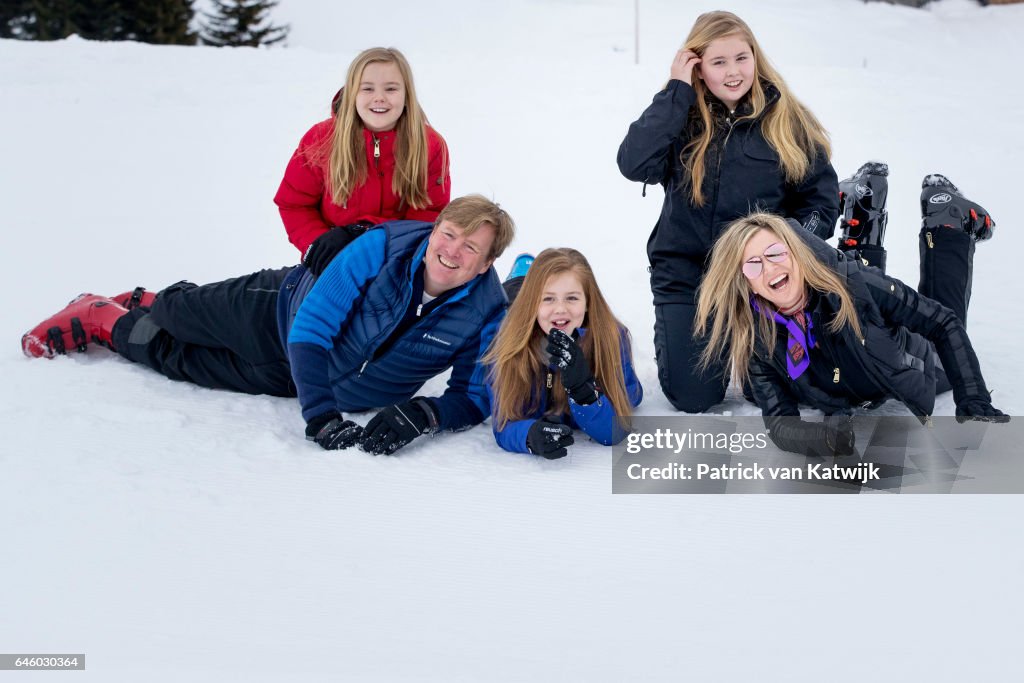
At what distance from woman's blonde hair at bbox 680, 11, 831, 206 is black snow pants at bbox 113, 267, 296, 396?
1.52 m

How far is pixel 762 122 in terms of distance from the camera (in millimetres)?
3189

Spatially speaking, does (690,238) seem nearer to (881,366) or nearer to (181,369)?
(881,366)

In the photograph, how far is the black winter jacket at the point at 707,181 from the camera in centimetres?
314

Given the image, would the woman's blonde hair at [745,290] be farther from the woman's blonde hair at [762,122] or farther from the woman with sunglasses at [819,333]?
the woman's blonde hair at [762,122]

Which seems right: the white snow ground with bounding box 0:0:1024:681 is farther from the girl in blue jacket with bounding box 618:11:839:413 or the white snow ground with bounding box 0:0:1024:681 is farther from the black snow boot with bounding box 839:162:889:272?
the black snow boot with bounding box 839:162:889:272

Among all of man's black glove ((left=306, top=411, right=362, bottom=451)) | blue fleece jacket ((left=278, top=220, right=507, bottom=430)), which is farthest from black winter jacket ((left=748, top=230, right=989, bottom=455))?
man's black glove ((left=306, top=411, right=362, bottom=451))

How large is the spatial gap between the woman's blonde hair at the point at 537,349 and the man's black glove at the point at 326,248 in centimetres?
64

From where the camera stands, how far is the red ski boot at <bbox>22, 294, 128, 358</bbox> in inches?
139

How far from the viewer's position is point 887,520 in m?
2.26

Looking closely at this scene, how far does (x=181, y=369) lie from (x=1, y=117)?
5248 mm

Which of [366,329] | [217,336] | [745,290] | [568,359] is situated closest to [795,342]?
[745,290]

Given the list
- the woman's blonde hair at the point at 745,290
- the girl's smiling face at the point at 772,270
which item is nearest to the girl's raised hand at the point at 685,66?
the woman's blonde hair at the point at 745,290

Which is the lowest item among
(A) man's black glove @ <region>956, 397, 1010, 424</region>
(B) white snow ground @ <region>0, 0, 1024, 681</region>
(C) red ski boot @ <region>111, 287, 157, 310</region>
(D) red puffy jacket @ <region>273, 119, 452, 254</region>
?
(B) white snow ground @ <region>0, 0, 1024, 681</region>

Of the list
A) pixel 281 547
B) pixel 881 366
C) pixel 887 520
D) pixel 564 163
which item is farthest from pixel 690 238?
pixel 564 163
